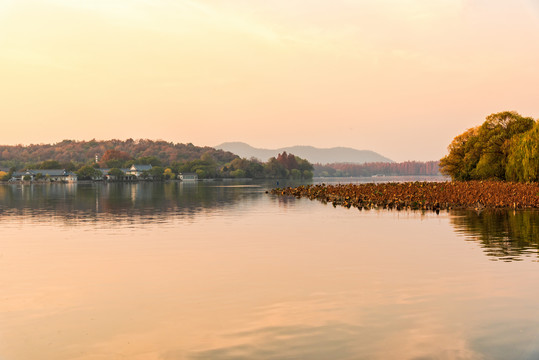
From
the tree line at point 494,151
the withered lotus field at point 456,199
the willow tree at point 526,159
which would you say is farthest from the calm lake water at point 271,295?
the tree line at point 494,151

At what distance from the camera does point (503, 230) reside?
38250mm

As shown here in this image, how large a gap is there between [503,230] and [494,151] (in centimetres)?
5915

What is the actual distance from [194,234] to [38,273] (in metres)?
15.2

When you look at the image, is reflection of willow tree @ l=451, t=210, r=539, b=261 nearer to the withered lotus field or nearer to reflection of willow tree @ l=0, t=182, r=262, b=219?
the withered lotus field

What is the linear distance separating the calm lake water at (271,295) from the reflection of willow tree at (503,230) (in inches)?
7.7

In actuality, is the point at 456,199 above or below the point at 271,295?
above

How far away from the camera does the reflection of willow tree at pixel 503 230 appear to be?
2922 cm

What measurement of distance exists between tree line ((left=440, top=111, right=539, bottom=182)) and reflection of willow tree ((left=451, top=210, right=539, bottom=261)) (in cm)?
3171

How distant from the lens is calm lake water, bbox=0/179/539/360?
44.5 feet

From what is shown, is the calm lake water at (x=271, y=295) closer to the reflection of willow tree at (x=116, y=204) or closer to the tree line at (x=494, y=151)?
the reflection of willow tree at (x=116, y=204)

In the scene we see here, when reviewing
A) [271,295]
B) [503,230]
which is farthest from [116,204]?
[271,295]

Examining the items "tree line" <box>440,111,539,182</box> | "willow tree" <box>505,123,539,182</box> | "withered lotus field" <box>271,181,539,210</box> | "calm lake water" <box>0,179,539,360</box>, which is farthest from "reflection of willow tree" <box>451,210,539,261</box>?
"tree line" <box>440,111,539,182</box>

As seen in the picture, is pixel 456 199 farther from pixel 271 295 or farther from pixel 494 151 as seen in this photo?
pixel 271 295

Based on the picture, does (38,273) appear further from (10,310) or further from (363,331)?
(363,331)
